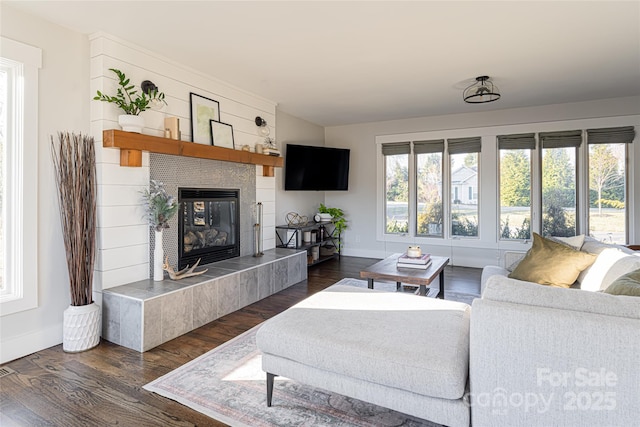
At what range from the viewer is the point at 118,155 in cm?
295

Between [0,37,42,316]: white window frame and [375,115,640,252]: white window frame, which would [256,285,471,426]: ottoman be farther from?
[375,115,640,252]: white window frame

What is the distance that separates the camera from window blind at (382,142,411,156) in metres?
6.15

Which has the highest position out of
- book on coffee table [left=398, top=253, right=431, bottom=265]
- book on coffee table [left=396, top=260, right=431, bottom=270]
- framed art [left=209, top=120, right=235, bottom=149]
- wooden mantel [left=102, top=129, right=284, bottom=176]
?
framed art [left=209, top=120, right=235, bottom=149]

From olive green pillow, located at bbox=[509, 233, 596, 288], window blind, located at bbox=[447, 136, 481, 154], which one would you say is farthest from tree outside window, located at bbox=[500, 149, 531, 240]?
olive green pillow, located at bbox=[509, 233, 596, 288]

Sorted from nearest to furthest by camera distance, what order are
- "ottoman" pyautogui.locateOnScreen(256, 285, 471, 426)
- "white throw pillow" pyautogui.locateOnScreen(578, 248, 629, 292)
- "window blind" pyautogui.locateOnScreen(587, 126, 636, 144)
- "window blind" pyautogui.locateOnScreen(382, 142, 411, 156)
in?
"ottoman" pyautogui.locateOnScreen(256, 285, 471, 426), "white throw pillow" pyautogui.locateOnScreen(578, 248, 629, 292), "window blind" pyautogui.locateOnScreen(587, 126, 636, 144), "window blind" pyautogui.locateOnScreen(382, 142, 411, 156)

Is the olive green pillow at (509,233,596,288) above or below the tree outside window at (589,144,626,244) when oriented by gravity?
below

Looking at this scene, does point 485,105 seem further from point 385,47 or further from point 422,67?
point 385,47

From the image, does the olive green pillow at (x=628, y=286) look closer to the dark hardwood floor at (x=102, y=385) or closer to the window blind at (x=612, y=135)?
the dark hardwood floor at (x=102, y=385)

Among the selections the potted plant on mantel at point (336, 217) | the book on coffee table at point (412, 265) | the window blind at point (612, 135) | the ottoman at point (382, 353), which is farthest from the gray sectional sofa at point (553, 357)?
the potted plant on mantel at point (336, 217)

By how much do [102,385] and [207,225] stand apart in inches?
77.7

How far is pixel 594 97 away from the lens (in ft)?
15.7

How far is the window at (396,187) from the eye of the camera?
20.5ft

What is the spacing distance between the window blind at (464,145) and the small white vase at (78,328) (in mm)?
5293

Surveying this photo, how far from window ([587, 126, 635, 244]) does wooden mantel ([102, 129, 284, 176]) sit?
4789 millimetres
